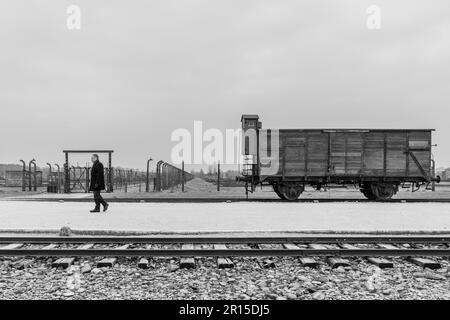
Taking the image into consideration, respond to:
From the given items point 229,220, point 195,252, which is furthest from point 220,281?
point 229,220

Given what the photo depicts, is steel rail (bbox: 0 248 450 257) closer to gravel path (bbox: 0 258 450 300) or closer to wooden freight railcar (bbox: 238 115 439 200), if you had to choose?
gravel path (bbox: 0 258 450 300)

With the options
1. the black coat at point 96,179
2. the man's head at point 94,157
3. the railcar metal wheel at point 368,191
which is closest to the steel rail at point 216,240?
the black coat at point 96,179

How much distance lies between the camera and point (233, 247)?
19.7 feet

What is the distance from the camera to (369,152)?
13992mm

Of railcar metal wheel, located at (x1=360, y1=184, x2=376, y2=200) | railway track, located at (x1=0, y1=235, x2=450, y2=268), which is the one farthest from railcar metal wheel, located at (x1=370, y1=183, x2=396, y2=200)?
railway track, located at (x1=0, y1=235, x2=450, y2=268)

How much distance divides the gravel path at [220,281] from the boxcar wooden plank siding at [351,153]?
8923 mm

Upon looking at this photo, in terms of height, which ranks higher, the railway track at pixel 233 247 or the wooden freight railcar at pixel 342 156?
the wooden freight railcar at pixel 342 156

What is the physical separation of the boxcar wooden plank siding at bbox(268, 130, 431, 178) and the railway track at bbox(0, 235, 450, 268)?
7738mm

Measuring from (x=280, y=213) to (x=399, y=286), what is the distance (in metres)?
5.99

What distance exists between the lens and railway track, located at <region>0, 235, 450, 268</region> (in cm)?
514

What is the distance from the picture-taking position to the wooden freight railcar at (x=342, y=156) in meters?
13.9

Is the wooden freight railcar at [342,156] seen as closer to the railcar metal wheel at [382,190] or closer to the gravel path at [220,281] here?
the railcar metal wheel at [382,190]
